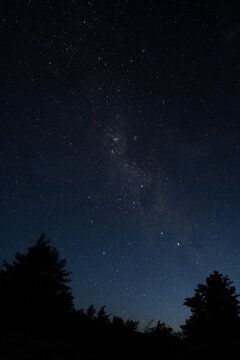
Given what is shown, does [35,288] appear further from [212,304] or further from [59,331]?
[212,304]

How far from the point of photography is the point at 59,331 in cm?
1295

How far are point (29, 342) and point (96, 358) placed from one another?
2.86 m

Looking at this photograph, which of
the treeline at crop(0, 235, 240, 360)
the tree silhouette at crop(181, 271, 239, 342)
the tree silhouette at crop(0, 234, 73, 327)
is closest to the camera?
the treeline at crop(0, 235, 240, 360)

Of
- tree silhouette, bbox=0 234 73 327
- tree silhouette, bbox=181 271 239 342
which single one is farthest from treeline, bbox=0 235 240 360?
tree silhouette, bbox=181 271 239 342

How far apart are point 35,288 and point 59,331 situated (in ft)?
15.0

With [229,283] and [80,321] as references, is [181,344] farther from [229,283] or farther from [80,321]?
[229,283]

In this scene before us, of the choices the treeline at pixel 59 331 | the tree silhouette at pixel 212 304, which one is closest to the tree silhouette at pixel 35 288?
the treeline at pixel 59 331

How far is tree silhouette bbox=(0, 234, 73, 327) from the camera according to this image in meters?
15.0

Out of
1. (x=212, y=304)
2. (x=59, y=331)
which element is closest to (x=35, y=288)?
(x=59, y=331)

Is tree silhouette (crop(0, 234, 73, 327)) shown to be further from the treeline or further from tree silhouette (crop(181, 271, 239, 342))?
tree silhouette (crop(181, 271, 239, 342))

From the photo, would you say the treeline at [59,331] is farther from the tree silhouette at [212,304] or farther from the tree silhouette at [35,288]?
the tree silhouette at [212,304]

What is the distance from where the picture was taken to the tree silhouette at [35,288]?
15.0 meters

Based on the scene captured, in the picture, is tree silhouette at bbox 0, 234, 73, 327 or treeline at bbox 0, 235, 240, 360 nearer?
treeline at bbox 0, 235, 240, 360

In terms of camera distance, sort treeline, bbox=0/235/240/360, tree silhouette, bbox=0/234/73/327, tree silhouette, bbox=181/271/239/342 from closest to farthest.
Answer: treeline, bbox=0/235/240/360 < tree silhouette, bbox=0/234/73/327 < tree silhouette, bbox=181/271/239/342
